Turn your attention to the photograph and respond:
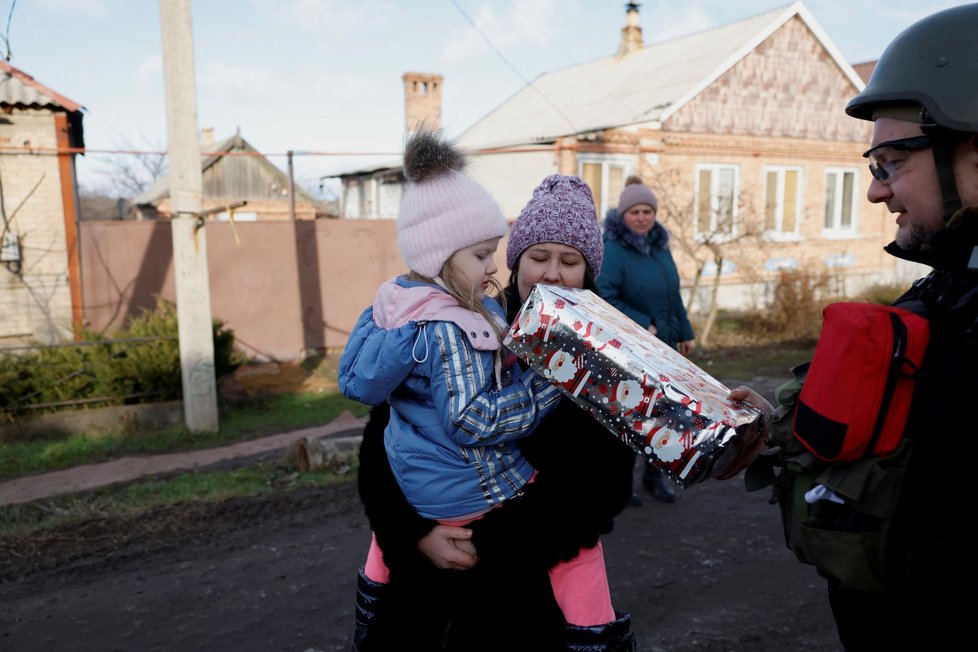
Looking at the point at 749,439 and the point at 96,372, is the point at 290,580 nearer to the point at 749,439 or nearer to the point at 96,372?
the point at 749,439

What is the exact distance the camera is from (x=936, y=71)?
1.49 meters

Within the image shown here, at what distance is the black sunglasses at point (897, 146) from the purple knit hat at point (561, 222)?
3.00 ft

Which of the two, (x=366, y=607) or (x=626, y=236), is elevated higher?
(x=626, y=236)

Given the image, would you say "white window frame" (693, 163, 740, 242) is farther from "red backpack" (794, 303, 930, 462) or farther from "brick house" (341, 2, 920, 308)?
"red backpack" (794, 303, 930, 462)

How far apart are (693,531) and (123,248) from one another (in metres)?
8.92

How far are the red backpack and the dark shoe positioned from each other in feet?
13.3

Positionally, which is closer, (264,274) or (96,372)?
(96,372)

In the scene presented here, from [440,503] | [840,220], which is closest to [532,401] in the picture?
[440,503]

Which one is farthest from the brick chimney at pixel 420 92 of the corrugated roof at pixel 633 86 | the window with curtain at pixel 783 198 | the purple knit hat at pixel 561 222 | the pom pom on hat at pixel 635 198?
the purple knit hat at pixel 561 222

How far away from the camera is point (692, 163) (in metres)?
16.0

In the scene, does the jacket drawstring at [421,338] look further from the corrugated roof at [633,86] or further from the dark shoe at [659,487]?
the corrugated roof at [633,86]

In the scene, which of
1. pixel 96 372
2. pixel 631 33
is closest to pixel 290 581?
pixel 96 372

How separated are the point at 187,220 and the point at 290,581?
4.49 metres

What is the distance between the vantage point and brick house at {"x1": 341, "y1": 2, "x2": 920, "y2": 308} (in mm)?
15352
